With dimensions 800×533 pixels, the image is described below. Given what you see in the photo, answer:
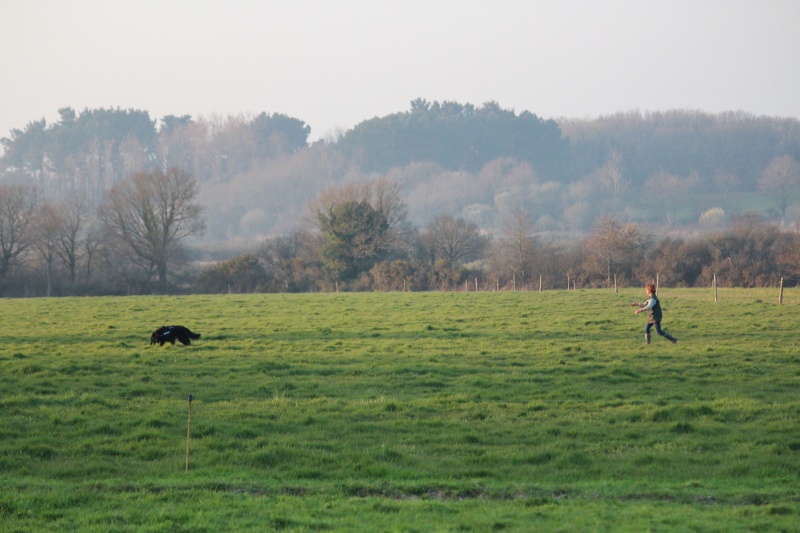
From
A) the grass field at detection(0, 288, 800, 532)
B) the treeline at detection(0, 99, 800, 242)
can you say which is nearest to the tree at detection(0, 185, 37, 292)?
the grass field at detection(0, 288, 800, 532)

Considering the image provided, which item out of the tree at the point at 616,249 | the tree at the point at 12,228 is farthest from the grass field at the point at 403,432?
the tree at the point at 12,228

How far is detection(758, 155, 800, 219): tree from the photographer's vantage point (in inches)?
4823

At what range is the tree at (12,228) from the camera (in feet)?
211

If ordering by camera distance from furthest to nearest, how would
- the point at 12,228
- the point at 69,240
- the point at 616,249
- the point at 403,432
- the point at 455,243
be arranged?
the point at 455,243, the point at 69,240, the point at 12,228, the point at 616,249, the point at 403,432

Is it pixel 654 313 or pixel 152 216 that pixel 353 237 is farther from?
pixel 654 313

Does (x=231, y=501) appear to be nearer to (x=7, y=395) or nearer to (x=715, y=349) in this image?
(x=7, y=395)

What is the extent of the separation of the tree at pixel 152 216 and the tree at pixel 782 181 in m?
87.5

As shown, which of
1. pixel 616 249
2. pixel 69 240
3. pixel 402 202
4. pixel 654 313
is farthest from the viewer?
pixel 402 202

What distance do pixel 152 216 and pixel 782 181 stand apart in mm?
104329

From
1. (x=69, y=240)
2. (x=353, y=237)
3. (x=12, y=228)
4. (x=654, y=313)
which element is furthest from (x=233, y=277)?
(x=654, y=313)

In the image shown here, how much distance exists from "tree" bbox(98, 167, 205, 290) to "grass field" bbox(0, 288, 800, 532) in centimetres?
4457

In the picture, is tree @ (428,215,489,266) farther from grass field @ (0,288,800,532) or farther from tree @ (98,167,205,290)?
grass field @ (0,288,800,532)

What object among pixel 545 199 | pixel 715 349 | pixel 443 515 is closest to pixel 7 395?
pixel 443 515

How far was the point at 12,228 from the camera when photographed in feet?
217
